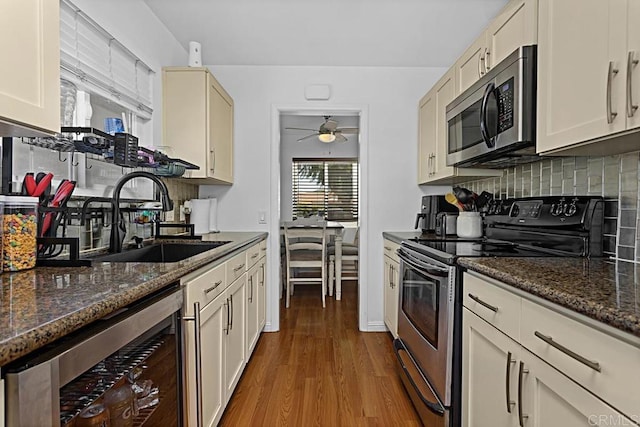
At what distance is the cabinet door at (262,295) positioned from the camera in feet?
10.2

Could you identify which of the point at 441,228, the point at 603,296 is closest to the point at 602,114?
the point at 603,296

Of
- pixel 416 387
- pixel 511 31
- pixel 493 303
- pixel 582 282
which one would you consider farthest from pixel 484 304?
pixel 511 31

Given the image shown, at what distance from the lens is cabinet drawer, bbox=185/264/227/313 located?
1.42m

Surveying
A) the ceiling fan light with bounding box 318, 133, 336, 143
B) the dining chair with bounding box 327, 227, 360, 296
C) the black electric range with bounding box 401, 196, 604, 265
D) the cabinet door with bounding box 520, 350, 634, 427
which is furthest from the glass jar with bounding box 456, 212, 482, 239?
the ceiling fan light with bounding box 318, 133, 336, 143

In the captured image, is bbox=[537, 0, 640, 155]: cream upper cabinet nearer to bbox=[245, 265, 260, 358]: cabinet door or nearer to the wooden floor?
the wooden floor

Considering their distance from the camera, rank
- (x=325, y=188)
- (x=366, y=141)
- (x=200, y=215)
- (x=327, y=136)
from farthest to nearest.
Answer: (x=325, y=188) < (x=327, y=136) < (x=366, y=141) < (x=200, y=215)

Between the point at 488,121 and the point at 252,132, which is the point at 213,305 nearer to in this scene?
the point at 488,121

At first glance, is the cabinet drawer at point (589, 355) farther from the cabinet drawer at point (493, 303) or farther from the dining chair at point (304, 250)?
the dining chair at point (304, 250)

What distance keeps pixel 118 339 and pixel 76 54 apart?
155 cm

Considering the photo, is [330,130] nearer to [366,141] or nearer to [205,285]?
[366,141]

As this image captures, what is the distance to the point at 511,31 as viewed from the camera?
1812 mm

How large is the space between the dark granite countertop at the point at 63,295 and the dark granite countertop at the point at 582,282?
1.05 m

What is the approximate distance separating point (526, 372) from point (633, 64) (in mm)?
900

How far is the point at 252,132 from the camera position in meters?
3.49
